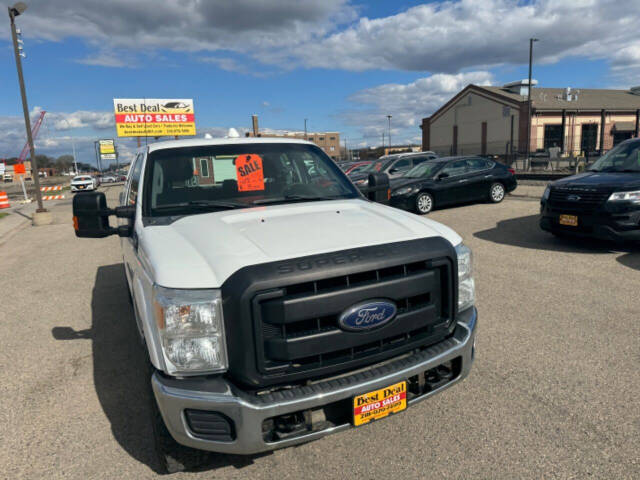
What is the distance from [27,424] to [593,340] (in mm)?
4621

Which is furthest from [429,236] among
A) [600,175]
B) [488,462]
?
[600,175]

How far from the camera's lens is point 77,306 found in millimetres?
5824

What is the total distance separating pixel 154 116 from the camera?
50.7 meters

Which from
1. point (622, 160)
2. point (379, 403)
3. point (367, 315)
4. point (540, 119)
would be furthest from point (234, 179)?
point (540, 119)

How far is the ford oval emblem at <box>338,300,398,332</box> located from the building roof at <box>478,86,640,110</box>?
44.8 meters

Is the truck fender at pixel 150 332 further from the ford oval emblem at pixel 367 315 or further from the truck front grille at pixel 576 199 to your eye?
the truck front grille at pixel 576 199

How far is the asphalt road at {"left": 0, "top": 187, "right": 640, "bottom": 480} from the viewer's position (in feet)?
8.50

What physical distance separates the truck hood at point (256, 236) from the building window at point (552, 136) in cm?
4514

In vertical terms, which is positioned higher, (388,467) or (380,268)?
(380,268)

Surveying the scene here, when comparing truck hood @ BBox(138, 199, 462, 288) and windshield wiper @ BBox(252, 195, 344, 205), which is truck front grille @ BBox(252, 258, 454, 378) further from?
windshield wiper @ BBox(252, 195, 344, 205)

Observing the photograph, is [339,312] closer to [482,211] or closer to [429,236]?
[429,236]

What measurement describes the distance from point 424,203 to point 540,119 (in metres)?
35.5

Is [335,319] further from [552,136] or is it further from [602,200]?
[552,136]

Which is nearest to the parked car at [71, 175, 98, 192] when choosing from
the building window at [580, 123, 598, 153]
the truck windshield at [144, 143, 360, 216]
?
the truck windshield at [144, 143, 360, 216]
